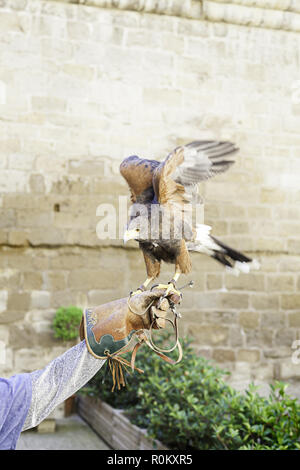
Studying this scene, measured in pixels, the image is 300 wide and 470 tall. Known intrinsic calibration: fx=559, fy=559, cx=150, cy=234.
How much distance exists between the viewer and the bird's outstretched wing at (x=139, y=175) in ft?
9.59

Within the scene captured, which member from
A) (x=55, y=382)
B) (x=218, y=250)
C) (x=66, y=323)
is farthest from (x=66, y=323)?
(x=55, y=382)

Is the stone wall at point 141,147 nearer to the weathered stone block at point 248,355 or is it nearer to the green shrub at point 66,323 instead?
the weathered stone block at point 248,355

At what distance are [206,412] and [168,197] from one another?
138 centimetres

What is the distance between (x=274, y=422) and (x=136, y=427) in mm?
1277

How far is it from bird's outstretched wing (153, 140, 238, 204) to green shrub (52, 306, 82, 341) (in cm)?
290

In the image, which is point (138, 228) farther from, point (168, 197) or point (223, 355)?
point (223, 355)

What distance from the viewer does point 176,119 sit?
6.12 metres

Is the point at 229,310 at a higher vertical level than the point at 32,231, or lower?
lower

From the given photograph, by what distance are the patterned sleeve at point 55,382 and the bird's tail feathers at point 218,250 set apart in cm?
169

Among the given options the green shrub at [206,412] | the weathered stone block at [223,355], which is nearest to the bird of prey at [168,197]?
the green shrub at [206,412]

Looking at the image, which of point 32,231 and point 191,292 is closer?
point 32,231

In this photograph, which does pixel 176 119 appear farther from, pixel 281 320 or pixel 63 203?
pixel 281 320
